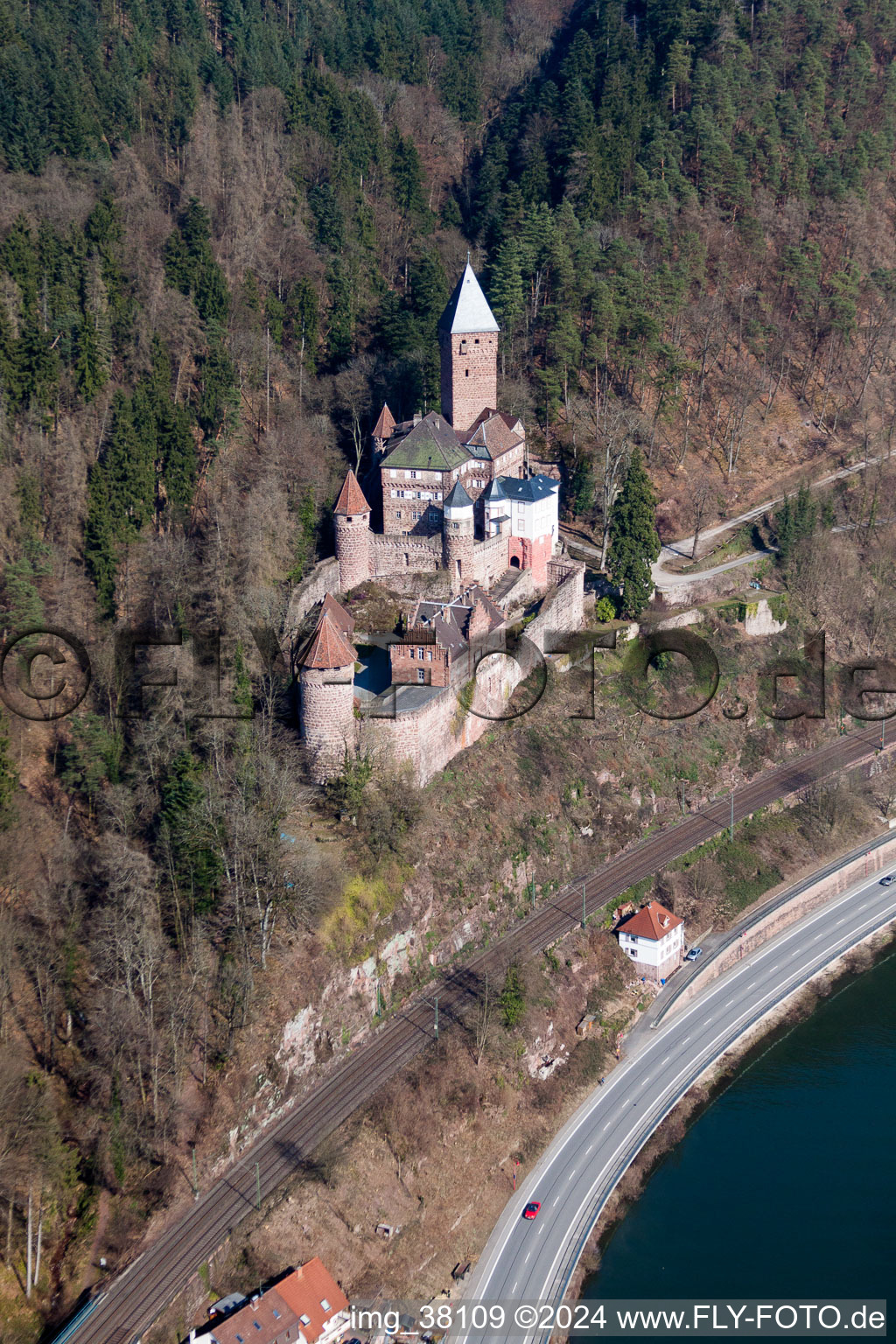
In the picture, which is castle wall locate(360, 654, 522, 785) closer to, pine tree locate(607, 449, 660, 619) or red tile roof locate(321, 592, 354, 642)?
red tile roof locate(321, 592, 354, 642)

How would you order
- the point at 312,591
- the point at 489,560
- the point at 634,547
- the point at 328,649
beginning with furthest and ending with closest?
1. the point at 634,547
2. the point at 489,560
3. the point at 312,591
4. the point at 328,649

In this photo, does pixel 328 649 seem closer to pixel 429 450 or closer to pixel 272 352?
pixel 429 450

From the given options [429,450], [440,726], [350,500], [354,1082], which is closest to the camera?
[354,1082]

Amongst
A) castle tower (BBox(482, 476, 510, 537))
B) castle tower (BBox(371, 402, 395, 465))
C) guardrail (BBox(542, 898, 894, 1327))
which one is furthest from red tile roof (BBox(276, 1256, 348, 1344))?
castle tower (BBox(371, 402, 395, 465))

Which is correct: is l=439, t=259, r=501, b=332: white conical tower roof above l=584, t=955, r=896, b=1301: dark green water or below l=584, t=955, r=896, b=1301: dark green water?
above

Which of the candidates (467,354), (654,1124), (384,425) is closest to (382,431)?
(384,425)

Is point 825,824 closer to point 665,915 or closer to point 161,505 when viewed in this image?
point 665,915

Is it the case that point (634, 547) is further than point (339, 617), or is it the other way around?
point (634, 547)
